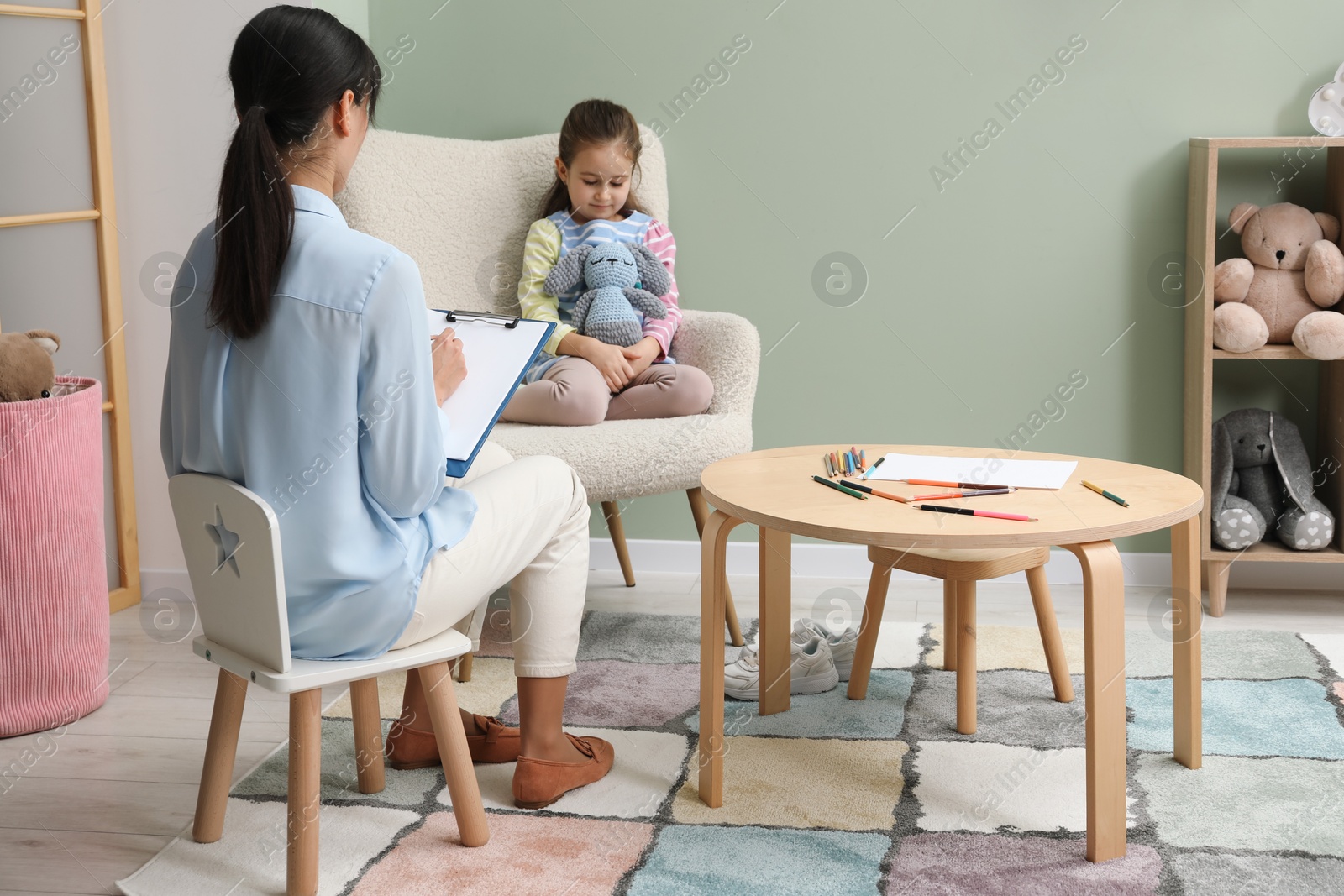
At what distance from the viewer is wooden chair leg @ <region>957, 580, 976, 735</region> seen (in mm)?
1666

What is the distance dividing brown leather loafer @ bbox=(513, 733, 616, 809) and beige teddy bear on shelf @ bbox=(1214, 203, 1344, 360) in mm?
1486

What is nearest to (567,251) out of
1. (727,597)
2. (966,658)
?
(727,597)

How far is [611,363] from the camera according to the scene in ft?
7.00

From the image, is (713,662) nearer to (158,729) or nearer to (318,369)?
(318,369)

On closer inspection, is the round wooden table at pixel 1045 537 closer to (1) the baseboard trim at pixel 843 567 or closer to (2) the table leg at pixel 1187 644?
(2) the table leg at pixel 1187 644

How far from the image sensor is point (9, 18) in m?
2.19

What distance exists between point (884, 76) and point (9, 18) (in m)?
1.68

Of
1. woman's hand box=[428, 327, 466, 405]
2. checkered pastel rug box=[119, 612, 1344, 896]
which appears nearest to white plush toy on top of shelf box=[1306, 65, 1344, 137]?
checkered pastel rug box=[119, 612, 1344, 896]

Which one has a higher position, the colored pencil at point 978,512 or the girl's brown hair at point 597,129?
the girl's brown hair at point 597,129

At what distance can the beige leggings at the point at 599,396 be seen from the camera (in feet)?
6.68

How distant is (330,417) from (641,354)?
1.04m

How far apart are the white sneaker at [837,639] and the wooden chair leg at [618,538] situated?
48 cm

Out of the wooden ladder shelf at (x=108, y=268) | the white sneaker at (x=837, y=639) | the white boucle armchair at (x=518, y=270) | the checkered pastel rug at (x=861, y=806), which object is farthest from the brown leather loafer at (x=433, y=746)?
the wooden ladder shelf at (x=108, y=268)

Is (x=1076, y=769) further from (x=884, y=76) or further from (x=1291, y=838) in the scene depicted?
(x=884, y=76)
